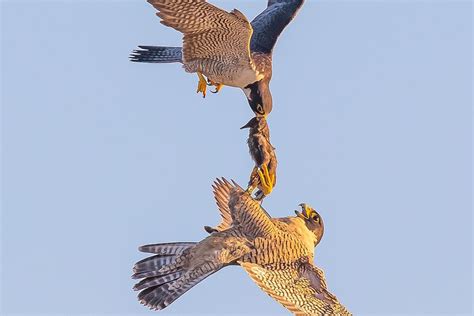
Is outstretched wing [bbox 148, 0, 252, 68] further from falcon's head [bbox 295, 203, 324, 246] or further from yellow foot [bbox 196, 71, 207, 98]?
falcon's head [bbox 295, 203, 324, 246]

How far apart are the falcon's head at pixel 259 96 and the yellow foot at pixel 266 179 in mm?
1020

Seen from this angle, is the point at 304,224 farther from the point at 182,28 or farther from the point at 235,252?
the point at 182,28

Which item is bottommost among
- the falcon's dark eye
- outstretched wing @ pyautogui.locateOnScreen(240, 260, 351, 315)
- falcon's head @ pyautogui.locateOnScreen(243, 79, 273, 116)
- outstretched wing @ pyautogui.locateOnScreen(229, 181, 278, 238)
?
outstretched wing @ pyautogui.locateOnScreen(240, 260, 351, 315)

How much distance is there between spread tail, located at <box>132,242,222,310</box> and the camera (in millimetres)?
13898

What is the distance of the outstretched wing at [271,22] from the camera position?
15.4m

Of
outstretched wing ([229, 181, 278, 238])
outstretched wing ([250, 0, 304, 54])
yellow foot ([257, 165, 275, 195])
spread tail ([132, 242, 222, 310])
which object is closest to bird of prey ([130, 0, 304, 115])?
outstretched wing ([250, 0, 304, 54])

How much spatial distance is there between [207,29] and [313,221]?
2.02m

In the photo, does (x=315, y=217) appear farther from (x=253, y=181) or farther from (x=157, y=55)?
(x=157, y=55)

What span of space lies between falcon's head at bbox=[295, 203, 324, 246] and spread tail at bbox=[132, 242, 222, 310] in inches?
39.3

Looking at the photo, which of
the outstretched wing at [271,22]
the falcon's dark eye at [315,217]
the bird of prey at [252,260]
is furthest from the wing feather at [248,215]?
the outstretched wing at [271,22]

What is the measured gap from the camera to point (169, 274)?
1405 cm

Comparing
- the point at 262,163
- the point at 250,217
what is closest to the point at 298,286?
the point at 250,217

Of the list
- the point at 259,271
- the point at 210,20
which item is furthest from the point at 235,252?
the point at 210,20

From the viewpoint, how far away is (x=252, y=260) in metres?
13.6
